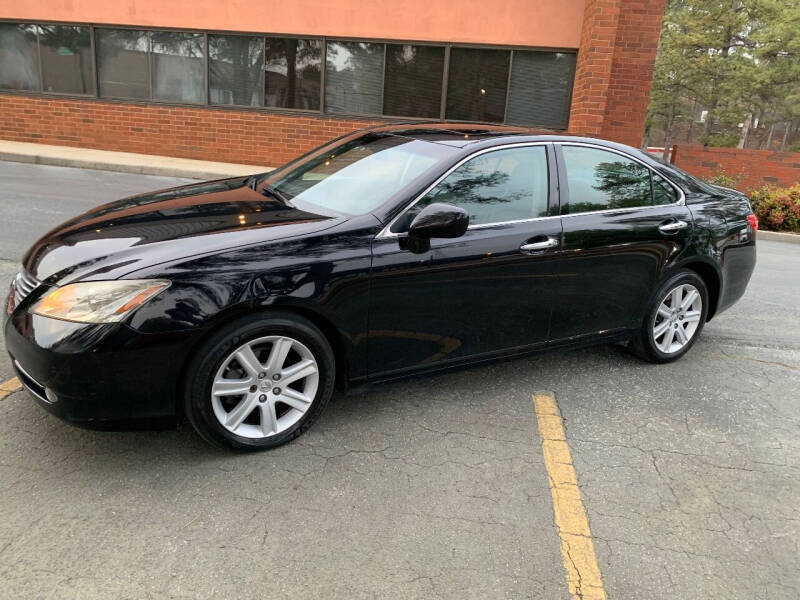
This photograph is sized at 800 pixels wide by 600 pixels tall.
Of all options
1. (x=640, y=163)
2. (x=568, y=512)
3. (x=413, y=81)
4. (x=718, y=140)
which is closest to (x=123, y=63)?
(x=413, y=81)

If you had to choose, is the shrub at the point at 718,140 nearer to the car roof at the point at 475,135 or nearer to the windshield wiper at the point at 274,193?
the car roof at the point at 475,135

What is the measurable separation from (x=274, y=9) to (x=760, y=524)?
1277 centimetres

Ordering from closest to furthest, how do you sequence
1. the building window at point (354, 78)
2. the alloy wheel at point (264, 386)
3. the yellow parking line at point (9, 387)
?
1. the alloy wheel at point (264, 386)
2. the yellow parking line at point (9, 387)
3. the building window at point (354, 78)

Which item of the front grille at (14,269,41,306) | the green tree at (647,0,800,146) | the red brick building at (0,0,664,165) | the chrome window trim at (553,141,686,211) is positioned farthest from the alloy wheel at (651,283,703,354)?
the green tree at (647,0,800,146)

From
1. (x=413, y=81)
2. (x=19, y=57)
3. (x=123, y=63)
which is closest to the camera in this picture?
(x=413, y=81)

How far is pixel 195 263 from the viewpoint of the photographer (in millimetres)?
2820

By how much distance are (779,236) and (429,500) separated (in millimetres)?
10257

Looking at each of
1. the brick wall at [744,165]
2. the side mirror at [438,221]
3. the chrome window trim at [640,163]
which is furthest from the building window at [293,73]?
the side mirror at [438,221]

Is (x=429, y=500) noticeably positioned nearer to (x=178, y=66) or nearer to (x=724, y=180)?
(x=724, y=180)

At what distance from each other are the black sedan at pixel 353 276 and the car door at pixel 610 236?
0.04 ft

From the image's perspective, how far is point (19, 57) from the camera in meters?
14.1

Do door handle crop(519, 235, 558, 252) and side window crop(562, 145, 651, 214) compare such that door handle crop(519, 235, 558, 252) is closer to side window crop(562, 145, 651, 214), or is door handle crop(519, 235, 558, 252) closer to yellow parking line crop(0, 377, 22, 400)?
side window crop(562, 145, 651, 214)

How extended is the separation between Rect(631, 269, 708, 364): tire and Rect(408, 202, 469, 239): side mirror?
1767 millimetres

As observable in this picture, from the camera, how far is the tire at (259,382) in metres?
2.87
